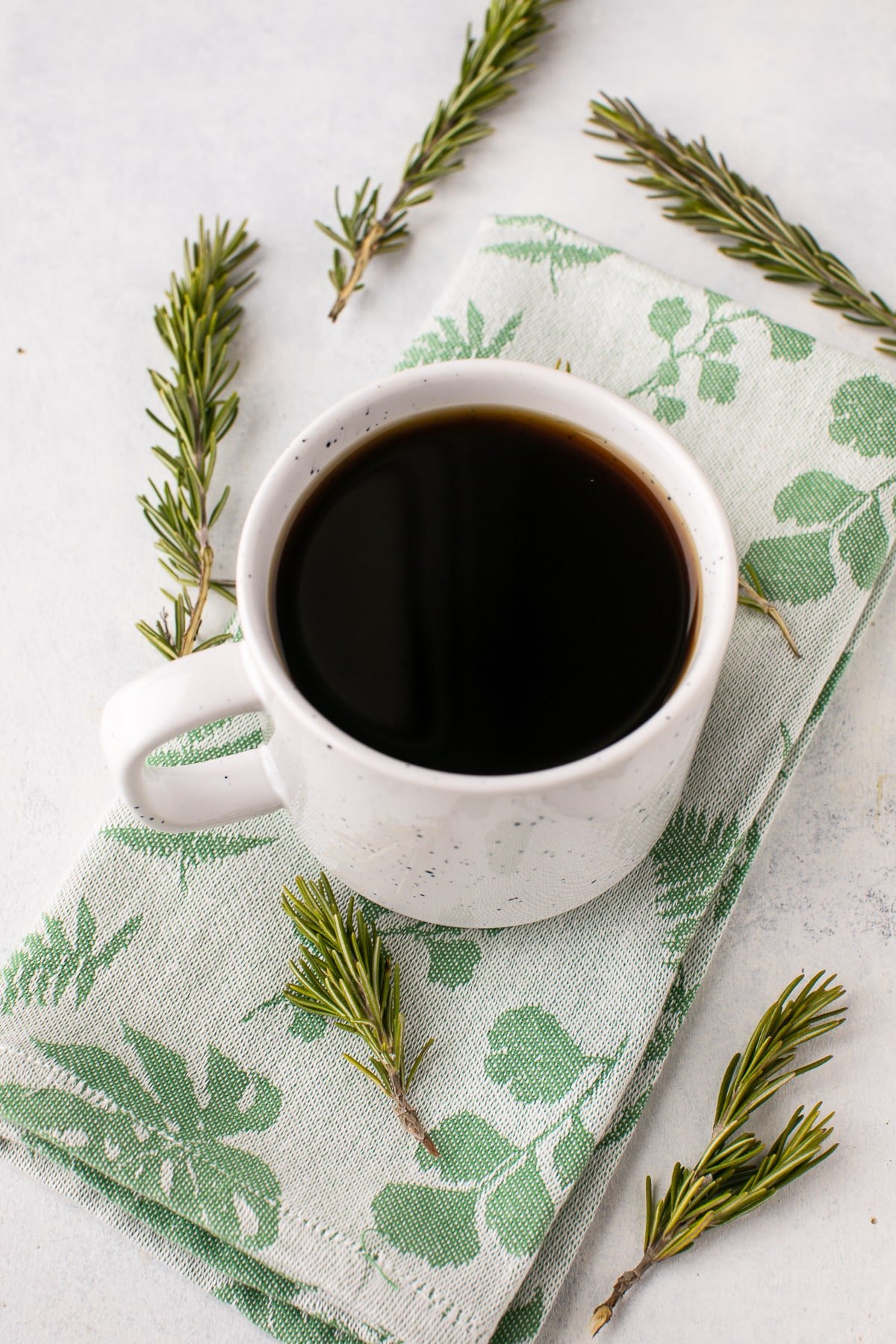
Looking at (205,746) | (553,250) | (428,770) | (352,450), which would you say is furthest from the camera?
(553,250)

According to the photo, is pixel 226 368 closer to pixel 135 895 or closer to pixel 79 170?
pixel 79 170

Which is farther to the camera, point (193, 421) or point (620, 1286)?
point (193, 421)

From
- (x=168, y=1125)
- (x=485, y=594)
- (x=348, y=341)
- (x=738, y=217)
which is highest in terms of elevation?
(x=738, y=217)

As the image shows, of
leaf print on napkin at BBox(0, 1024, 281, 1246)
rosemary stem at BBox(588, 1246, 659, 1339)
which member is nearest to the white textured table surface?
rosemary stem at BBox(588, 1246, 659, 1339)

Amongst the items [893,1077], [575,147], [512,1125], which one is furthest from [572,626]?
[575,147]

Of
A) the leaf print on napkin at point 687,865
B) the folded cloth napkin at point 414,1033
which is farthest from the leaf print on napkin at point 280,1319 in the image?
the leaf print on napkin at point 687,865

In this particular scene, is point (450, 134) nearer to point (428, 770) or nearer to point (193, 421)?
point (193, 421)

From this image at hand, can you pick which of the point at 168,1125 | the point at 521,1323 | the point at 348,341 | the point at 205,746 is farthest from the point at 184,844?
the point at 348,341
